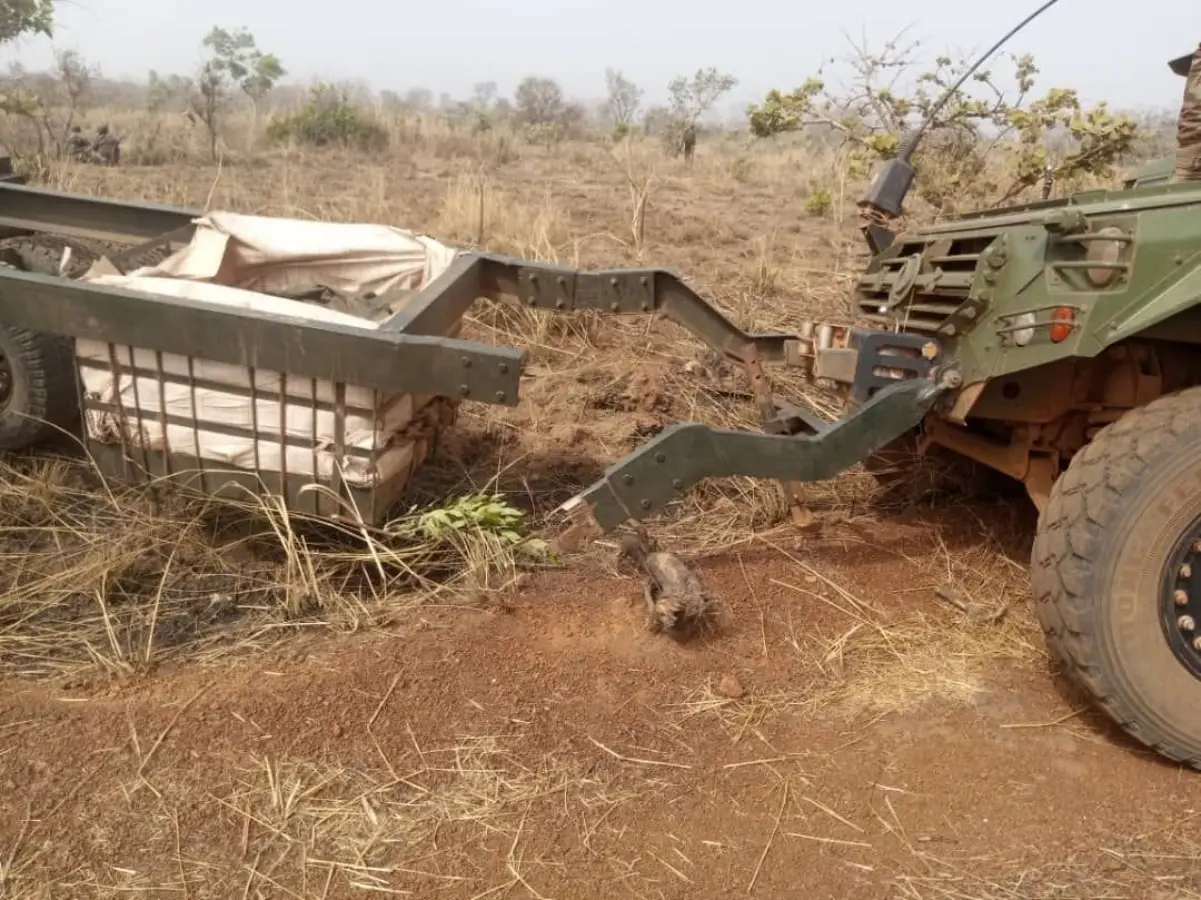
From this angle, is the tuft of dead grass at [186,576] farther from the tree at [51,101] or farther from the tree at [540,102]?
the tree at [540,102]

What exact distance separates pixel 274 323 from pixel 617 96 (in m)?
30.5

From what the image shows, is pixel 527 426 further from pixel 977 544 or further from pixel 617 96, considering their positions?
pixel 617 96

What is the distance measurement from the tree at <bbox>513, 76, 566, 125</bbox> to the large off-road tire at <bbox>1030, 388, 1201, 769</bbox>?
86.0 feet

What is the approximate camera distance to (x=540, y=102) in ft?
97.3

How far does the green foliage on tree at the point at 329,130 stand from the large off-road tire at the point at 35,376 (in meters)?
13.5

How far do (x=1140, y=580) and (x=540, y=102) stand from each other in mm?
29154

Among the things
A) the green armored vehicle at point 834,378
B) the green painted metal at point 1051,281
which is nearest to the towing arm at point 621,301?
the green armored vehicle at point 834,378

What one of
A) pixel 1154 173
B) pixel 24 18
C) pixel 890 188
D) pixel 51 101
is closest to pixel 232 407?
pixel 890 188

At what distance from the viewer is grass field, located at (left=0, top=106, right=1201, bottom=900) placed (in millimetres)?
2316

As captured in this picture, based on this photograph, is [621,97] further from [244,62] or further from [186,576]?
[186,576]

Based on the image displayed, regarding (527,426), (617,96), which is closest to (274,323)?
(527,426)

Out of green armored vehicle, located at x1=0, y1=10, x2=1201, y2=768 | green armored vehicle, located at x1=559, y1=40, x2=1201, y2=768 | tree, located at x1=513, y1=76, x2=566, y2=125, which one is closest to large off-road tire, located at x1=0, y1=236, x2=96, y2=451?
green armored vehicle, located at x1=0, y1=10, x2=1201, y2=768

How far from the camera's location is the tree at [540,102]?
2906 centimetres

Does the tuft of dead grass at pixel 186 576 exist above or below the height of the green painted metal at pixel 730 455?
below
